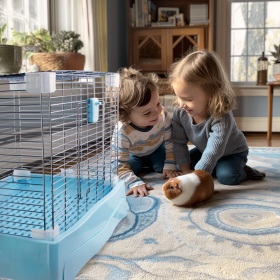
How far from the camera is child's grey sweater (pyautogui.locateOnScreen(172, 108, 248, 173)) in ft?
4.90

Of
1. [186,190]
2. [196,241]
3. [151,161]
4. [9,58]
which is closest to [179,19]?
[151,161]

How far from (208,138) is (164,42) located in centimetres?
207

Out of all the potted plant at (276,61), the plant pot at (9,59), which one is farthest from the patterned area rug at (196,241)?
the potted plant at (276,61)

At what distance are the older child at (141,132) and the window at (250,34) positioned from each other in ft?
7.46

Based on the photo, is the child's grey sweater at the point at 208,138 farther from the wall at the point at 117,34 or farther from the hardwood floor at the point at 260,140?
the wall at the point at 117,34

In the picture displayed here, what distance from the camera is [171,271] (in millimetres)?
866

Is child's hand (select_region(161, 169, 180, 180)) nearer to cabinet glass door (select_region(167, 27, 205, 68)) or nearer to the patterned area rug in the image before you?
the patterned area rug

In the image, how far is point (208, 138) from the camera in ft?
5.37

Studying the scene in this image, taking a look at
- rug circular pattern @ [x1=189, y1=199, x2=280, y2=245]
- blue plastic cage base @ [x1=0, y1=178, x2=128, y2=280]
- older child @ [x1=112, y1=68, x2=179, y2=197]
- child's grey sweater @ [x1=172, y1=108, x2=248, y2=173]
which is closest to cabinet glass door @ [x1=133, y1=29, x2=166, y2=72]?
Result: older child @ [x1=112, y1=68, x2=179, y2=197]

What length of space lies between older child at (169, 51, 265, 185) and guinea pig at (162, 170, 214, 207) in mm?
151

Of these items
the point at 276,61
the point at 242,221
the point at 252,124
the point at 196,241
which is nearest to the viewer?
the point at 196,241

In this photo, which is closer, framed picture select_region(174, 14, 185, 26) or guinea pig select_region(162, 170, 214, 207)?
guinea pig select_region(162, 170, 214, 207)

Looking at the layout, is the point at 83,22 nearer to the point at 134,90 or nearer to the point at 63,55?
the point at 63,55

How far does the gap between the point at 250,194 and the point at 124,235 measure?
1.96 feet
